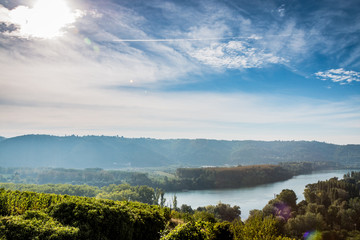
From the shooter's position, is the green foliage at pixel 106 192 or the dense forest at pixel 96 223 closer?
the dense forest at pixel 96 223

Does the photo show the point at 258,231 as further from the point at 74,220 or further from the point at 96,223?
the point at 74,220

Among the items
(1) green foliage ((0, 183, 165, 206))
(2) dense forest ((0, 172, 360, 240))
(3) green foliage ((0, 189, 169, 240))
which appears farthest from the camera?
(1) green foliage ((0, 183, 165, 206))

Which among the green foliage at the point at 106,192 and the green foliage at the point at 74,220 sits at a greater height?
the green foliage at the point at 74,220

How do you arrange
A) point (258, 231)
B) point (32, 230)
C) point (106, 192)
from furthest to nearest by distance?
point (106, 192)
point (258, 231)
point (32, 230)

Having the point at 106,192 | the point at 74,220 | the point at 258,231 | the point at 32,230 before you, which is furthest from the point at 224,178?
the point at 32,230

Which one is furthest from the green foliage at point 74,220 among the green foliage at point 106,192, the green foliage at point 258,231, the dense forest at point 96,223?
the green foliage at point 106,192

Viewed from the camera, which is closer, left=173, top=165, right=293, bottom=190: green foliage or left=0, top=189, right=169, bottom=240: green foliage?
left=0, top=189, right=169, bottom=240: green foliage

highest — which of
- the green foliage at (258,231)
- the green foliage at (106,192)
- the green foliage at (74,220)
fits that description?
the green foliage at (74,220)

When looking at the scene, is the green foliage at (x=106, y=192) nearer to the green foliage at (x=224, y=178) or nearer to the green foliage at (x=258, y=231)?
the green foliage at (x=224, y=178)

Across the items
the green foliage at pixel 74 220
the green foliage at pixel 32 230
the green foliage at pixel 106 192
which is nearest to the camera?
the green foliage at pixel 32 230

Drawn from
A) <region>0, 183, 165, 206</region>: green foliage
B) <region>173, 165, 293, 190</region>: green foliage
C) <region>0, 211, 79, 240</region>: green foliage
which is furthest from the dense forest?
<region>173, 165, 293, 190</region>: green foliage

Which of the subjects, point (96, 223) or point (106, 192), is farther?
point (106, 192)

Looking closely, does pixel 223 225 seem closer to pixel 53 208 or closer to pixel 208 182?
pixel 53 208

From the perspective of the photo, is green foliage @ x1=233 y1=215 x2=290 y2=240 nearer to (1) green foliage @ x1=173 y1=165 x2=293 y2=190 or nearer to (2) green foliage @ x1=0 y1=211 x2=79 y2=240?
(2) green foliage @ x1=0 y1=211 x2=79 y2=240
